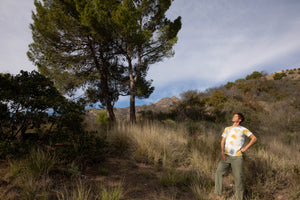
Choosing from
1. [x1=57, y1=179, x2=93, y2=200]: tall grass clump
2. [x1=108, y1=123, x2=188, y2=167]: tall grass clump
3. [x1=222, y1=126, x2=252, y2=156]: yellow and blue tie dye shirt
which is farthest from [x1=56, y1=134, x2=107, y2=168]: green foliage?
[x1=222, y1=126, x2=252, y2=156]: yellow and blue tie dye shirt

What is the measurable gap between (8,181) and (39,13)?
957cm

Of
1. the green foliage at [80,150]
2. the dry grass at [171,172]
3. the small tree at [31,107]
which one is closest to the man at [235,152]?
the dry grass at [171,172]

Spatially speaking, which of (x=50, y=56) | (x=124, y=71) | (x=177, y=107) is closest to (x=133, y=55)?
(x=124, y=71)

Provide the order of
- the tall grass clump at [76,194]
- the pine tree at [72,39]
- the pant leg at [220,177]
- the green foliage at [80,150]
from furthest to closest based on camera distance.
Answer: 1. the pine tree at [72,39]
2. the green foliage at [80,150]
3. the pant leg at [220,177]
4. the tall grass clump at [76,194]

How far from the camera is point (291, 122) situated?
12.1 m

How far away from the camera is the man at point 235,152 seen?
3.09 meters

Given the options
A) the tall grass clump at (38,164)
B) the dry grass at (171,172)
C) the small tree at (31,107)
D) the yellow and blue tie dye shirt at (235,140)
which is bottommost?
the dry grass at (171,172)

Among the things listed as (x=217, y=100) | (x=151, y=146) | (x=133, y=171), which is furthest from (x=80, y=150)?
(x=217, y=100)

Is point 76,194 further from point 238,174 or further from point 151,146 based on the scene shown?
point 238,174

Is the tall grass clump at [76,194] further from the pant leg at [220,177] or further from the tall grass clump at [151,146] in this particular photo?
the pant leg at [220,177]

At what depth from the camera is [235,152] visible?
3.15m

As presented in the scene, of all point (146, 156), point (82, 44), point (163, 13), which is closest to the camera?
point (146, 156)

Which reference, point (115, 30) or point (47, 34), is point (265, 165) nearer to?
point (115, 30)

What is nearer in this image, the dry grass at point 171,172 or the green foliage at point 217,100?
the dry grass at point 171,172
